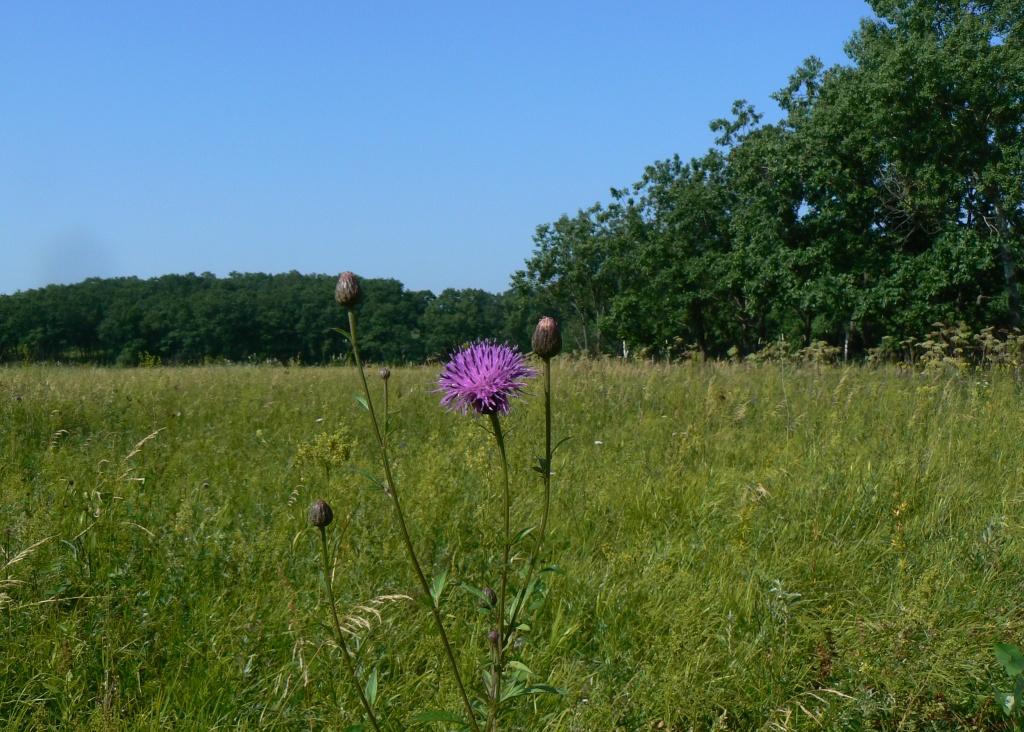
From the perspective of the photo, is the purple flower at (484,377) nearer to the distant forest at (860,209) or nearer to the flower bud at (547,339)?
the flower bud at (547,339)

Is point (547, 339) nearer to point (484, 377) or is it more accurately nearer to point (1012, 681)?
point (484, 377)

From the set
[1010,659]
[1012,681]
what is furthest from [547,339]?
[1012,681]

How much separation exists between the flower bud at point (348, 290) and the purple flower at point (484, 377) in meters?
0.27

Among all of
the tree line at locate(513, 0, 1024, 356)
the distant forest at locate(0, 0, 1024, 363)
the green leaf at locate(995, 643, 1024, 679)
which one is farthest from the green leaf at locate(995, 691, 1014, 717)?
the tree line at locate(513, 0, 1024, 356)

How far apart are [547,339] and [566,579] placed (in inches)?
62.1

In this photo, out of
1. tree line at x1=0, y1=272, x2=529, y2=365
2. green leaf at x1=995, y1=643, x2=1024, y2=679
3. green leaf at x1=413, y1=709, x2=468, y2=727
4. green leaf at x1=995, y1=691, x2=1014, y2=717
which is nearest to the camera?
green leaf at x1=413, y1=709, x2=468, y2=727

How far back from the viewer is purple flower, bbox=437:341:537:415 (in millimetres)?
1647

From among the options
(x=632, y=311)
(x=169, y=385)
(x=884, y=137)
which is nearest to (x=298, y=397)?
(x=169, y=385)

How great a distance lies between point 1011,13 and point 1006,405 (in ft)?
50.9

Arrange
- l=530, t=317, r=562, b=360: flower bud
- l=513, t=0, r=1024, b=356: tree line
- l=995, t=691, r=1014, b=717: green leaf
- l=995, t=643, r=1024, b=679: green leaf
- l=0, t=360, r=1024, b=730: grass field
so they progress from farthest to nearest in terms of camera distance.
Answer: l=513, t=0, r=1024, b=356: tree line → l=0, t=360, r=1024, b=730: grass field → l=995, t=691, r=1014, b=717: green leaf → l=995, t=643, r=1024, b=679: green leaf → l=530, t=317, r=562, b=360: flower bud

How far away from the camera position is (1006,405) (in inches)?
246

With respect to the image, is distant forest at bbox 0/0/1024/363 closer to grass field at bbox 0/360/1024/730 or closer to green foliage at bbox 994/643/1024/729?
grass field at bbox 0/360/1024/730

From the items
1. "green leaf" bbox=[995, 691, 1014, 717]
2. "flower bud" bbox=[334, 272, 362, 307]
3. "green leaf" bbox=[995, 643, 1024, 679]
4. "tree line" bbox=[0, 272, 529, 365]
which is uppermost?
"tree line" bbox=[0, 272, 529, 365]

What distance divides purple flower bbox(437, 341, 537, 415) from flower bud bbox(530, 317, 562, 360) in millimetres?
96
